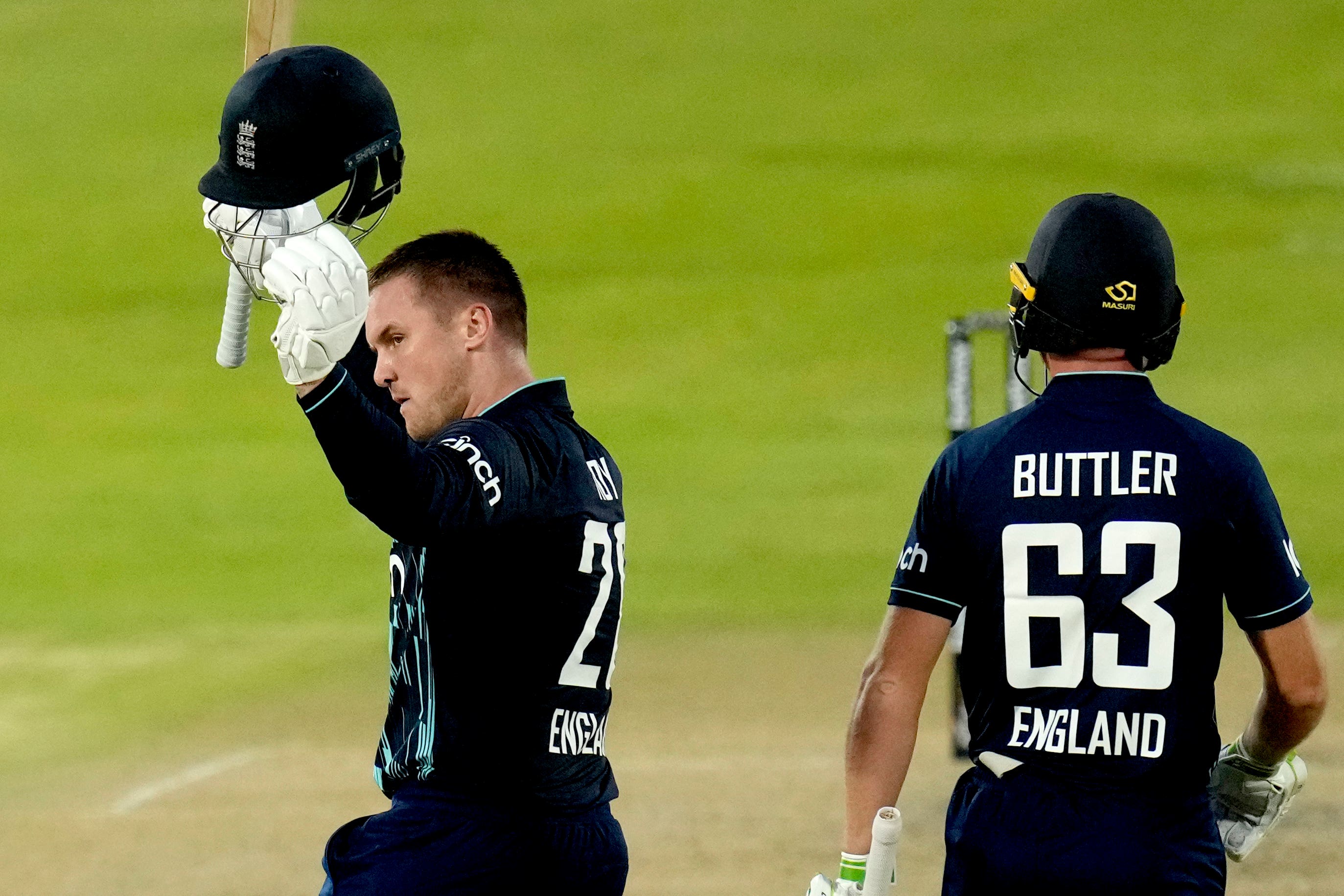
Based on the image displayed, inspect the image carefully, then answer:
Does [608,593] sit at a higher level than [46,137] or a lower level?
lower

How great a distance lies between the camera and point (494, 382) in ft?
11.5

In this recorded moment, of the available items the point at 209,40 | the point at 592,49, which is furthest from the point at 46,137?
the point at 592,49

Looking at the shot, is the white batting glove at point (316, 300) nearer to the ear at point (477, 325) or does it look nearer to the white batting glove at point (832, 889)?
the ear at point (477, 325)

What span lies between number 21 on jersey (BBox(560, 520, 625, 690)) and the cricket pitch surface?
11.6 feet

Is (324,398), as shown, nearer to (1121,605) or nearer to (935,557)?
(935,557)

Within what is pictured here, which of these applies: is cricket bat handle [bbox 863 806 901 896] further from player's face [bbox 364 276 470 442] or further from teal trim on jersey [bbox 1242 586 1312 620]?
player's face [bbox 364 276 470 442]

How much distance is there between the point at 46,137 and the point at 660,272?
859 centimetres

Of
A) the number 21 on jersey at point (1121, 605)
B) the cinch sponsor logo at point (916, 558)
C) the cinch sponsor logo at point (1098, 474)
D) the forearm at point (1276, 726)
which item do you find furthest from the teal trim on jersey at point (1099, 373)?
the forearm at point (1276, 726)


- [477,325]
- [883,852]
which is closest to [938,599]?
[883,852]

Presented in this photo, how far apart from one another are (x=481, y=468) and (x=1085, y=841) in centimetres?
118

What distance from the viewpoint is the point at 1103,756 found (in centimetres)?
296

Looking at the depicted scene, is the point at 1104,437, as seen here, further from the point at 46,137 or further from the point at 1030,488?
the point at 46,137

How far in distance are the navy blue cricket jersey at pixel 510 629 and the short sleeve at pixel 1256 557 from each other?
A: 1.13m

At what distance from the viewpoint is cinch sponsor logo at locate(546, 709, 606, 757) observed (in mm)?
3330
